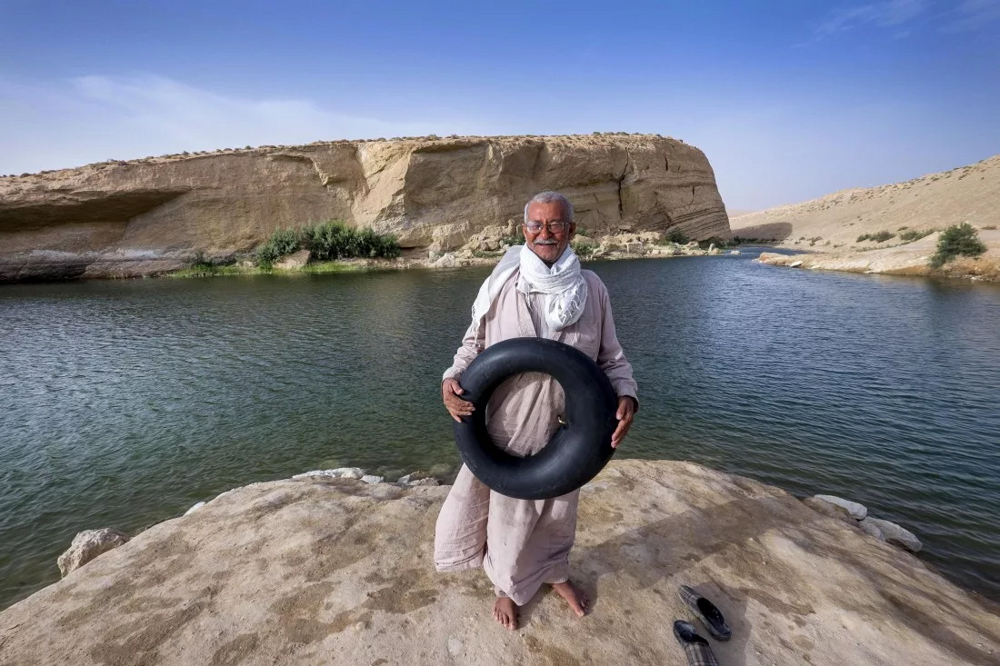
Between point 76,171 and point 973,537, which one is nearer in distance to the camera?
point 973,537

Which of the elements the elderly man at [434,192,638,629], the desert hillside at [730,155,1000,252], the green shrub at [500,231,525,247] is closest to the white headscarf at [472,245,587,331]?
the elderly man at [434,192,638,629]

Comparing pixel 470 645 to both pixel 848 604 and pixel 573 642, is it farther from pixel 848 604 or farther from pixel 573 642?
pixel 848 604

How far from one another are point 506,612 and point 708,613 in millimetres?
1123

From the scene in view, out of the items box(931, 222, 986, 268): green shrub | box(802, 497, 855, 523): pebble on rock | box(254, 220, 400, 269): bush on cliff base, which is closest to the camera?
box(802, 497, 855, 523): pebble on rock

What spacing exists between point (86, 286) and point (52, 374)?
2147cm

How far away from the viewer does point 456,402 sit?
2.35 metres

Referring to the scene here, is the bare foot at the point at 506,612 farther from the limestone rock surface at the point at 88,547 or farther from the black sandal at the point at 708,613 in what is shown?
the limestone rock surface at the point at 88,547

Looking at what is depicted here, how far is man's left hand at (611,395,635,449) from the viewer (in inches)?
88.0

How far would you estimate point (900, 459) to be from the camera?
19.4 feet

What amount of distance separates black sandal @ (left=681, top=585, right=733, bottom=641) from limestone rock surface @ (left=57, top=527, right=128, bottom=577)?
14.3ft

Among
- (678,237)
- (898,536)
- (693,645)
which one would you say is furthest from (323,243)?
(693,645)

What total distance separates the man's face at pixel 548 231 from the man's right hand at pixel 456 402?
0.80 meters

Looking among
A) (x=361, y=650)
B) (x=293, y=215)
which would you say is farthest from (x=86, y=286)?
(x=361, y=650)

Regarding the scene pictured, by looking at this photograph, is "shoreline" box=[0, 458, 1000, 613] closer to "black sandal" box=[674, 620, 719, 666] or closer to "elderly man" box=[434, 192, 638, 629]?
"elderly man" box=[434, 192, 638, 629]
